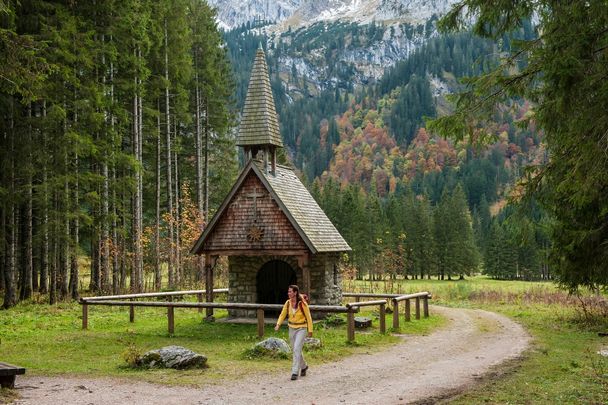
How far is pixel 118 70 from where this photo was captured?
27453 millimetres

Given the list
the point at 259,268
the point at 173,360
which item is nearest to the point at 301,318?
the point at 173,360

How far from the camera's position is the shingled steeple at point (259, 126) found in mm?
20344

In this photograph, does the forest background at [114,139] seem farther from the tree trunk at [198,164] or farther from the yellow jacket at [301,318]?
the yellow jacket at [301,318]

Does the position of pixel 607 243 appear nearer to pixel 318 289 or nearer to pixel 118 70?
pixel 318 289

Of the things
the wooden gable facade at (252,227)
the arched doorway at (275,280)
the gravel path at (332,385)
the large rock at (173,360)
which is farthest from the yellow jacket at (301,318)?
the arched doorway at (275,280)

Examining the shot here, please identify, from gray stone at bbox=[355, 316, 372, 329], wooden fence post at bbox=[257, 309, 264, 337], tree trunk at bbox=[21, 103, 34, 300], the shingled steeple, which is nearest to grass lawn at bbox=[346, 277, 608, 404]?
gray stone at bbox=[355, 316, 372, 329]

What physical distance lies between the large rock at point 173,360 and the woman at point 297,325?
6.98ft

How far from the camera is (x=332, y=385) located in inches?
413

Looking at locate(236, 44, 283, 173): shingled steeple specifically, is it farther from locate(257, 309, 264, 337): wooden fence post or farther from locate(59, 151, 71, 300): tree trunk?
locate(59, 151, 71, 300): tree trunk

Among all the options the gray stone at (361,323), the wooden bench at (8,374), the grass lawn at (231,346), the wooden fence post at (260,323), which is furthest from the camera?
the gray stone at (361,323)

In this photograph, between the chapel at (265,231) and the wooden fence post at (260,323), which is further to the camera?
the chapel at (265,231)

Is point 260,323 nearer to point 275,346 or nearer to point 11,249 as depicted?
point 275,346

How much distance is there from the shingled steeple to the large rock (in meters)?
9.37

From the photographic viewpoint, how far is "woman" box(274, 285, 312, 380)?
11.1 m
